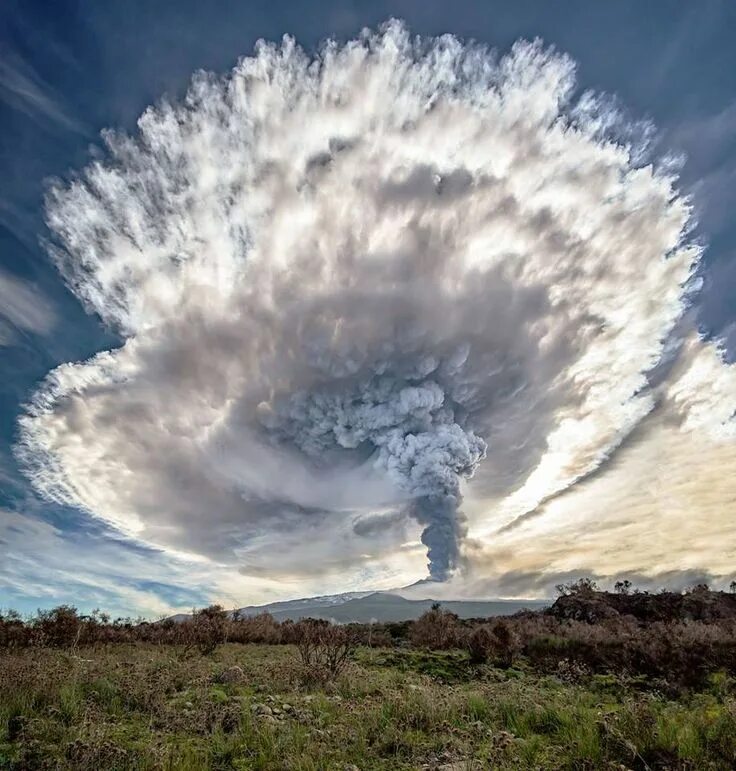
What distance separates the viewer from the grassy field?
6.34m

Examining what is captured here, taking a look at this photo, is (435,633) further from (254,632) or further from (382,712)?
(382,712)

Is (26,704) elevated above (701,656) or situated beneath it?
situated beneath

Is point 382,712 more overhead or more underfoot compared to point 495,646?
more underfoot

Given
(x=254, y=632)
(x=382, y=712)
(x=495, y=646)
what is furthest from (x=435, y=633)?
(x=382, y=712)

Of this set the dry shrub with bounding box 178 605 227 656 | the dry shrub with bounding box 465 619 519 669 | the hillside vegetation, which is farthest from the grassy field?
the dry shrub with bounding box 178 605 227 656

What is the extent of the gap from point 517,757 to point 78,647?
60.3 feet

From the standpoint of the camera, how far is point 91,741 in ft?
20.5

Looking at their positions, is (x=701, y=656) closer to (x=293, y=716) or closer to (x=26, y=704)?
(x=293, y=716)

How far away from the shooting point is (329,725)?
26.5 feet

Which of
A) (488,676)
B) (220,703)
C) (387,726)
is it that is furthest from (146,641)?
(387,726)

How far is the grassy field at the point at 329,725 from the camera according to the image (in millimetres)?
6340

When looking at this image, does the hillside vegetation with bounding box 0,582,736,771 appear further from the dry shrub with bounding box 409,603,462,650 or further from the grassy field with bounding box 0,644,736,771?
the dry shrub with bounding box 409,603,462,650

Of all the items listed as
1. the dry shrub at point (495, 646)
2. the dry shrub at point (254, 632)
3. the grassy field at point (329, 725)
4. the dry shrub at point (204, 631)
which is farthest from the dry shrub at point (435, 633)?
the grassy field at point (329, 725)

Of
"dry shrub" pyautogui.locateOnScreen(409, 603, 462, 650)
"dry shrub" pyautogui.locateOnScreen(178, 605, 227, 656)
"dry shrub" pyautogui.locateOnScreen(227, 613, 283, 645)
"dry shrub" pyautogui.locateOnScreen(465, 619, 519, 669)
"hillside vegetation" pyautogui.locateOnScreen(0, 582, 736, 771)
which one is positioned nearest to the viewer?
"hillside vegetation" pyautogui.locateOnScreen(0, 582, 736, 771)
